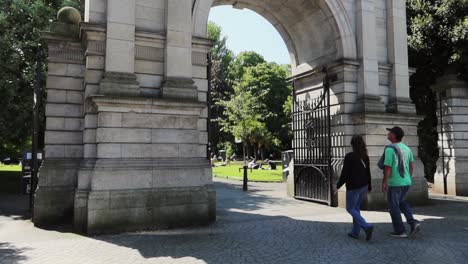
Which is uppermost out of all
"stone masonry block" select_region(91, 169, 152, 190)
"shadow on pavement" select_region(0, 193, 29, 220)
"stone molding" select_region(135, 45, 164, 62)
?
"stone molding" select_region(135, 45, 164, 62)

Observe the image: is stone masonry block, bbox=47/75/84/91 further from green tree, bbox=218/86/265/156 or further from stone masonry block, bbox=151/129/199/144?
green tree, bbox=218/86/265/156

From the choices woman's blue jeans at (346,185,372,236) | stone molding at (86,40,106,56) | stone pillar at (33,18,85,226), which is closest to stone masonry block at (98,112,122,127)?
stone molding at (86,40,106,56)

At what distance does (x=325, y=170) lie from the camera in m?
11.2

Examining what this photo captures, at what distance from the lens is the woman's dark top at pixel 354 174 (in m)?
6.64

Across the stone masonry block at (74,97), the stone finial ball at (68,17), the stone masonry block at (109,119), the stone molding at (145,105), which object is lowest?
the stone masonry block at (109,119)

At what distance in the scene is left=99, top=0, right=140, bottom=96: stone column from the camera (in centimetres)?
780

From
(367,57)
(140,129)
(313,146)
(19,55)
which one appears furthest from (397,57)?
(19,55)

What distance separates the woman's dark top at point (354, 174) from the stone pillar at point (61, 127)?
604 cm

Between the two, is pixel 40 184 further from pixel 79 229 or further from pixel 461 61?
pixel 461 61

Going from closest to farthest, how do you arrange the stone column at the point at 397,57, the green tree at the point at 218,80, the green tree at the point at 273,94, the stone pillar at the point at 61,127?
the stone pillar at the point at 61,127 → the stone column at the point at 397,57 → the green tree at the point at 273,94 → the green tree at the point at 218,80

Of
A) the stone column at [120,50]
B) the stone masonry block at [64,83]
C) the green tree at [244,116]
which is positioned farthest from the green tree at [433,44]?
the green tree at [244,116]

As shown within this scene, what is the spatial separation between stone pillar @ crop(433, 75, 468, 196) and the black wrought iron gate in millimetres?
5959

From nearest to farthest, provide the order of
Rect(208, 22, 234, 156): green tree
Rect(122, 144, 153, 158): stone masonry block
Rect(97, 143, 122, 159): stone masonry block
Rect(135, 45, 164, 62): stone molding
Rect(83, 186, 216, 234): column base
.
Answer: Rect(83, 186, 216, 234): column base → Rect(97, 143, 122, 159): stone masonry block → Rect(122, 144, 153, 158): stone masonry block → Rect(135, 45, 164, 62): stone molding → Rect(208, 22, 234, 156): green tree

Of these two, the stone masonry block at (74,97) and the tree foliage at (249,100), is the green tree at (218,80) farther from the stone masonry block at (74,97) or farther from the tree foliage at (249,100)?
the stone masonry block at (74,97)
